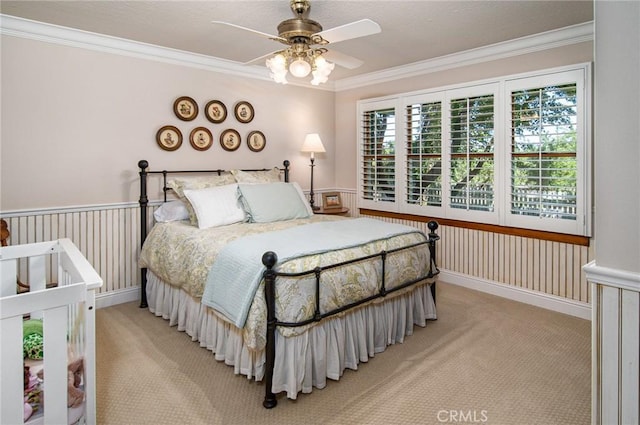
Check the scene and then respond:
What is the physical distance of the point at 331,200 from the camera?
5.30 m

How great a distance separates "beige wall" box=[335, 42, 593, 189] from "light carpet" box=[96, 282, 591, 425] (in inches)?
90.1

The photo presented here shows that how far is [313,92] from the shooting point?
5273 millimetres

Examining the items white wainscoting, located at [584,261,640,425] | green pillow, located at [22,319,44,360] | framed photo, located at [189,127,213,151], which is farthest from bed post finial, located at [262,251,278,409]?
framed photo, located at [189,127,213,151]

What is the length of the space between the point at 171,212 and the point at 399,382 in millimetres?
2441

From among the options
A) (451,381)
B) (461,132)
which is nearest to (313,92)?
(461,132)

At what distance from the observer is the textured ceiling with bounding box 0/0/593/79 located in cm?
286

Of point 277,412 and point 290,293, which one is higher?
point 290,293

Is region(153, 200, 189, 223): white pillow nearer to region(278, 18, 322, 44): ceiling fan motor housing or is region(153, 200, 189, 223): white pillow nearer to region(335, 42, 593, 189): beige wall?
region(278, 18, 322, 44): ceiling fan motor housing

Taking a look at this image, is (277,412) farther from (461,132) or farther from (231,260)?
(461,132)

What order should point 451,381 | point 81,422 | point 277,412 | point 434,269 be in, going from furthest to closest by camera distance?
point 434,269 < point 451,381 < point 277,412 < point 81,422

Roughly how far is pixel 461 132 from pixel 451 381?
2.57 metres

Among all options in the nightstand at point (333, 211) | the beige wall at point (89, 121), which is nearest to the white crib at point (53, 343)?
the beige wall at point (89, 121)

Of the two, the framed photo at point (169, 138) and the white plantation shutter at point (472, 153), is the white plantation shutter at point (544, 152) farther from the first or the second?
the framed photo at point (169, 138)

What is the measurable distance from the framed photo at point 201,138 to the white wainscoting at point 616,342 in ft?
12.0
